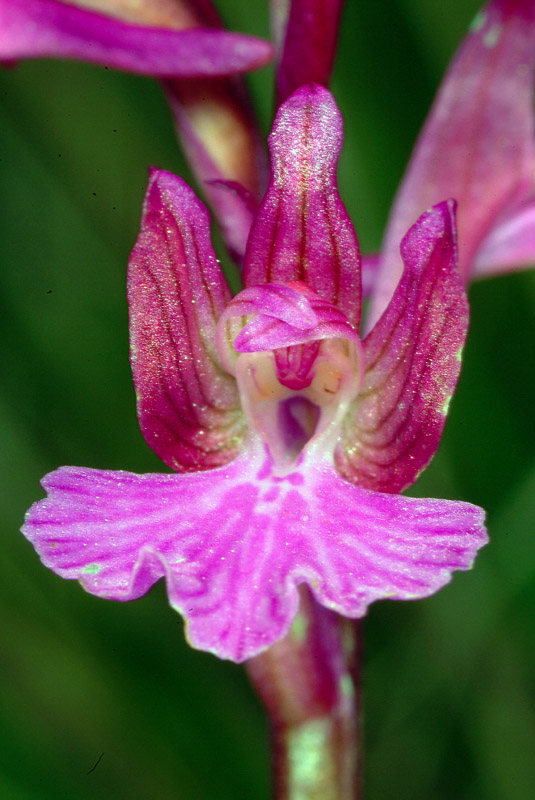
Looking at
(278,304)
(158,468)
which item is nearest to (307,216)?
(278,304)

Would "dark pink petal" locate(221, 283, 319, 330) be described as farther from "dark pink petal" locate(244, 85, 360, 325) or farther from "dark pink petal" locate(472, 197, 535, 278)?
"dark pink petal" locate(472, 197, 535, 278)

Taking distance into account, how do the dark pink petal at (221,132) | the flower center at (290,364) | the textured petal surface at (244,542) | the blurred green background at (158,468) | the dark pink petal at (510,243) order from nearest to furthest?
the textured petal surface at (244,542) → the flower center at (290,364) → the dark pink petal at (221,132) → the dark pink petal at (510,243) → the blurred green background at (158,468)

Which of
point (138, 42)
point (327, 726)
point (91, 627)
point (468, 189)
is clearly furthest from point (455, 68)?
point (91, 627)

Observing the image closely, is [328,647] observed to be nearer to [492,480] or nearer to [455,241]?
[455,241]

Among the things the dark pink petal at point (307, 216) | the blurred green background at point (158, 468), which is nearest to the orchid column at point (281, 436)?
the dark pink petal at point (307, 216)

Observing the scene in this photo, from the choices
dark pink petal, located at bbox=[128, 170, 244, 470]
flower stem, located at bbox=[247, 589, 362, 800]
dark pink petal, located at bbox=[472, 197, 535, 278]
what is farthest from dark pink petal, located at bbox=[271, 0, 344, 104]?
flower stem, located at bbox=[247, 589, 362, 800]

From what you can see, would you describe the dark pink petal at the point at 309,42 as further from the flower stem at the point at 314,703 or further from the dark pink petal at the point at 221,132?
the flower stem at the point at 314,703
